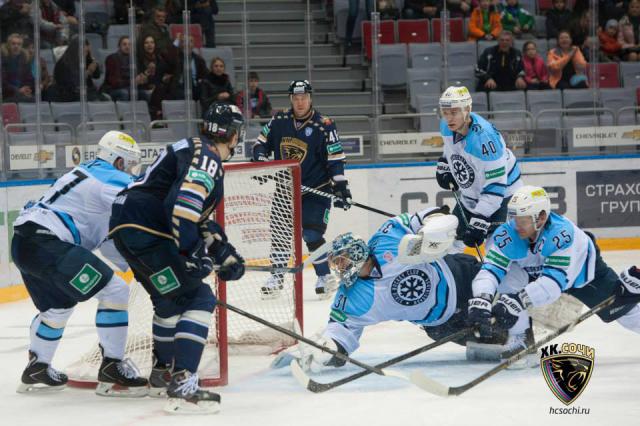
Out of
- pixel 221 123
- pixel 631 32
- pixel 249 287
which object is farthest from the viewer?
pixel 631 32

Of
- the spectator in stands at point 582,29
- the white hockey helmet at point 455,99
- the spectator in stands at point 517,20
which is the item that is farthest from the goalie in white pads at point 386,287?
the spectator in stands at point 517,20

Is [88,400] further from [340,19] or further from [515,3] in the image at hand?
[515,3]

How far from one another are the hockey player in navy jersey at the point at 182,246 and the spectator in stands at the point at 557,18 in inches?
242

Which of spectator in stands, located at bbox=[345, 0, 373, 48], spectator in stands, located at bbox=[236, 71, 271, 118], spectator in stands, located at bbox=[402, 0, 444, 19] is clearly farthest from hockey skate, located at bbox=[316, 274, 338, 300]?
spectator in stands, located at bbox=[402, 0, 444, 19]

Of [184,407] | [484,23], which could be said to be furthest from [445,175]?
[484,23]

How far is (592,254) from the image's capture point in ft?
16.4

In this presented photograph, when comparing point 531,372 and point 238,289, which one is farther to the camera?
point 238,289

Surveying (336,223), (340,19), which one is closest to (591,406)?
(336,223)

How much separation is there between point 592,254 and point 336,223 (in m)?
3.94

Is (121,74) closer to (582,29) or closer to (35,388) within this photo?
(582,29)

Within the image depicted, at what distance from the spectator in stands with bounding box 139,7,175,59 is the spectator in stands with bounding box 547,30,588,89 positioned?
3.25 meters

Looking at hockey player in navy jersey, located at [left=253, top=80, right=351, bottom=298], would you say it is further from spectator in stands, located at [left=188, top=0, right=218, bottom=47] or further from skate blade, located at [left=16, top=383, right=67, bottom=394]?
skate blade, located at [left=16, top=383, right=67, bottom=394]

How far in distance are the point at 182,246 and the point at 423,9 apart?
6.13 m

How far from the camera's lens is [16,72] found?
780cm
